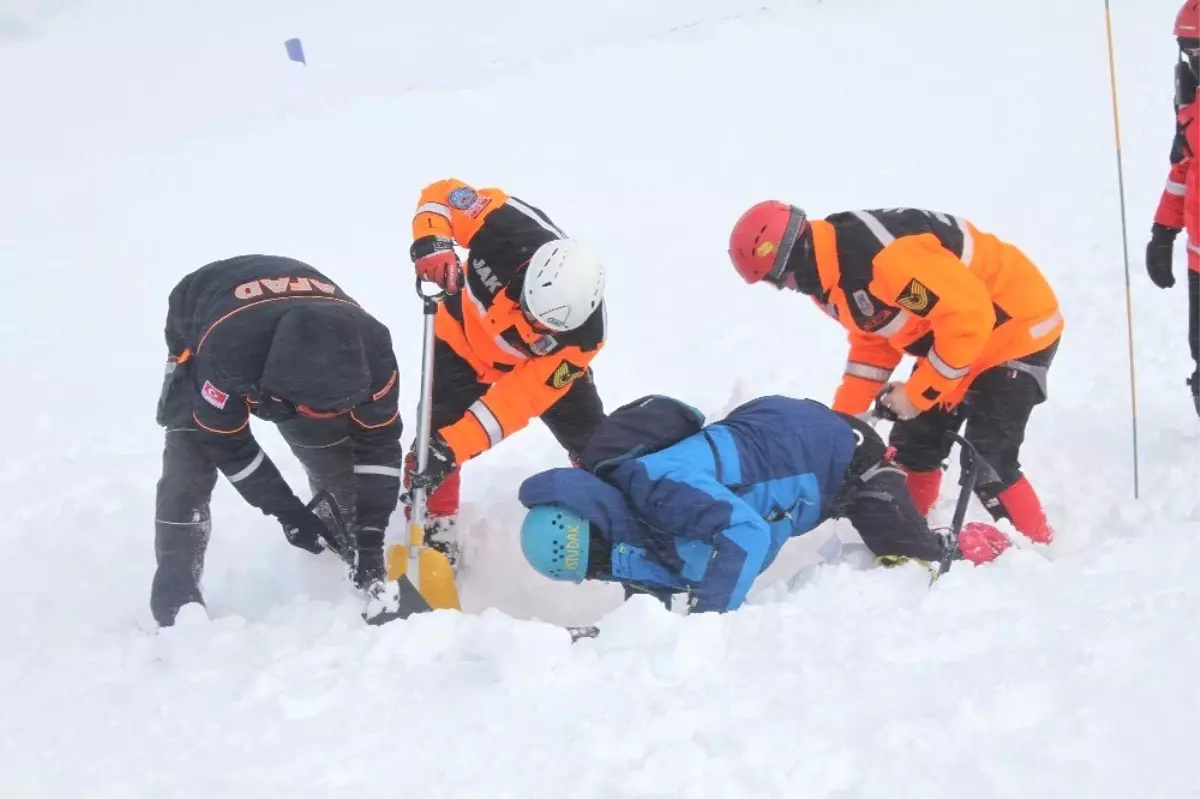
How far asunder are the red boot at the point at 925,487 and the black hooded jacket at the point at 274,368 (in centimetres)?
209

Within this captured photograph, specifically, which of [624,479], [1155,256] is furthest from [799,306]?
[624,479]

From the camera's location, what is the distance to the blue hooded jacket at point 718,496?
3021 millimetres

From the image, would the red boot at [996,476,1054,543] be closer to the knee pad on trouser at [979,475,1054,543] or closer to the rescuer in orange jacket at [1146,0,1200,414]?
the knee pad on trouser at [979,475,1054,543]

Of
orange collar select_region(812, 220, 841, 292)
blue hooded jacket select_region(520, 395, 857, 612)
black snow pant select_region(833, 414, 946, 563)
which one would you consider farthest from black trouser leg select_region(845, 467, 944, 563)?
orange collar select_region(812, 220, 841, 292)

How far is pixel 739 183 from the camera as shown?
29.8ft

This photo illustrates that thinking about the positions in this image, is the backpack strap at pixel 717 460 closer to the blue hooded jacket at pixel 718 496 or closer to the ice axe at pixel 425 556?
the blue hooded jacket at pixel 718 496

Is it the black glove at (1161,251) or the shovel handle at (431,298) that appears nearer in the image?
the shovel handle at (431,298)

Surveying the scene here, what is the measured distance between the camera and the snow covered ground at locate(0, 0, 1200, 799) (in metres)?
2.15

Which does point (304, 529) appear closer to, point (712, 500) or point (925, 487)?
point (712, 500)

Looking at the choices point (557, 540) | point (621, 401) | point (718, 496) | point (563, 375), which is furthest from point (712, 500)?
point (621, 401)

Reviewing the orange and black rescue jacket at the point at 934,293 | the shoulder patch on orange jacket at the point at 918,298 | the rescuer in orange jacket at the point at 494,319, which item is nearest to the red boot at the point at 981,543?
the orange and black rescue jacket at the point at 934,293

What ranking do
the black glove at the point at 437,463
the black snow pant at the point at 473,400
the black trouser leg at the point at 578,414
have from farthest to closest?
the black trouser leg at the point at 578,414 < the black snow pant at the point at 473,400 < the black glove at the point at 437,463

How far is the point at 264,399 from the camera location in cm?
319

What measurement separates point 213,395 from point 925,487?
108 inches
